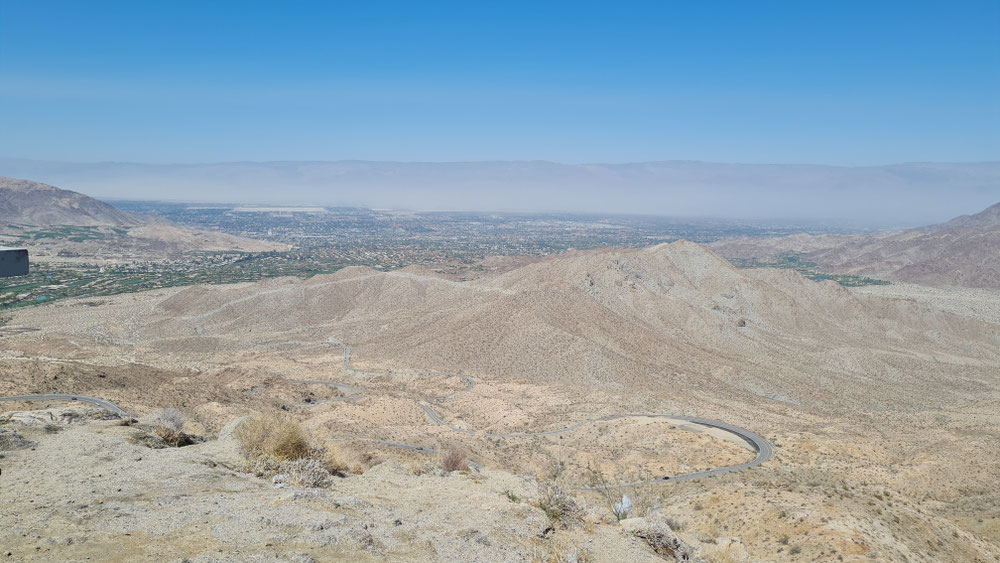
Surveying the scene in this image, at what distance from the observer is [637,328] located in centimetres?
7019

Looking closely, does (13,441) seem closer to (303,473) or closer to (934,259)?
(303,473)

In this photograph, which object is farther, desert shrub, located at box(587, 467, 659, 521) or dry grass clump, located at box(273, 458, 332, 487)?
desert shrub, located at box(587, 467, 659, 521)

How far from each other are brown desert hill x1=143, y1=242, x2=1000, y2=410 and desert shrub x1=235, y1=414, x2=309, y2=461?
132ft

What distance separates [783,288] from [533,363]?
171 ft

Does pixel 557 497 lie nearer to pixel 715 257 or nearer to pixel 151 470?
pixel 151 470

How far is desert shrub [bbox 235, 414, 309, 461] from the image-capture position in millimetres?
19188

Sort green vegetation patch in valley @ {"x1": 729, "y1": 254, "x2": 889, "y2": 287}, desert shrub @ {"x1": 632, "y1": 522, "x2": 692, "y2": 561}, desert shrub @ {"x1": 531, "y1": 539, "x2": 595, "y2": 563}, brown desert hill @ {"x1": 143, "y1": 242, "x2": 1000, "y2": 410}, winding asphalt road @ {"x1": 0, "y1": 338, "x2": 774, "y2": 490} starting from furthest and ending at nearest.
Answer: green vegetation patch in valley @ {"x1": 729, "y1": 254, "x2": 889, "y2": 287} → brown desert hill @ {"x1": 143, "y1": 242, "x2": 1000, "y2": 410} → winding asphalt road @ {"x1": 0, "y1": 338, "x2": 774, "y2": 490} → desert shrub @ {"x1": 632, "y1": 522, "x2": 692, "y2": 561} → desert shrub @ {"x1": 531, "y1": 539, "x2": 595, "y2": 563}

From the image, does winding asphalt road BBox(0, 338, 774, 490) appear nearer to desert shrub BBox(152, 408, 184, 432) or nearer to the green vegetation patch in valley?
desert shrub BBox(152, 408, 184, 432)

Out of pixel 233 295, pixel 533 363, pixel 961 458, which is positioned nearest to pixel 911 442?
pixel 961 458

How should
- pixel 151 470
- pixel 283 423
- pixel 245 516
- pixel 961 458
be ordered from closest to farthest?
1. pixel 245 516
2. pixel 151 470
3. pixel 283 423
4. pixel 961 458

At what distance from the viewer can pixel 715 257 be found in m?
Result: 96.2

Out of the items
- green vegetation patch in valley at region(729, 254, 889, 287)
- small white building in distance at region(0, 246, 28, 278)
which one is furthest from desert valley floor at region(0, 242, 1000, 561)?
green vegetation patch in valley at region(729, 254, 889, 287)

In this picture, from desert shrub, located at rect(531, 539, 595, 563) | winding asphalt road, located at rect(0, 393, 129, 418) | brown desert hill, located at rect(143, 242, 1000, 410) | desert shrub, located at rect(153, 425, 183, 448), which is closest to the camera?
desert shrub, located at rect(531, 539, 595, 563)

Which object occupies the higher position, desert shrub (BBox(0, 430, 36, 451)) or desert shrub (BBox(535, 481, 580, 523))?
desert shrub (BBox(0, 430, 36, 451))
